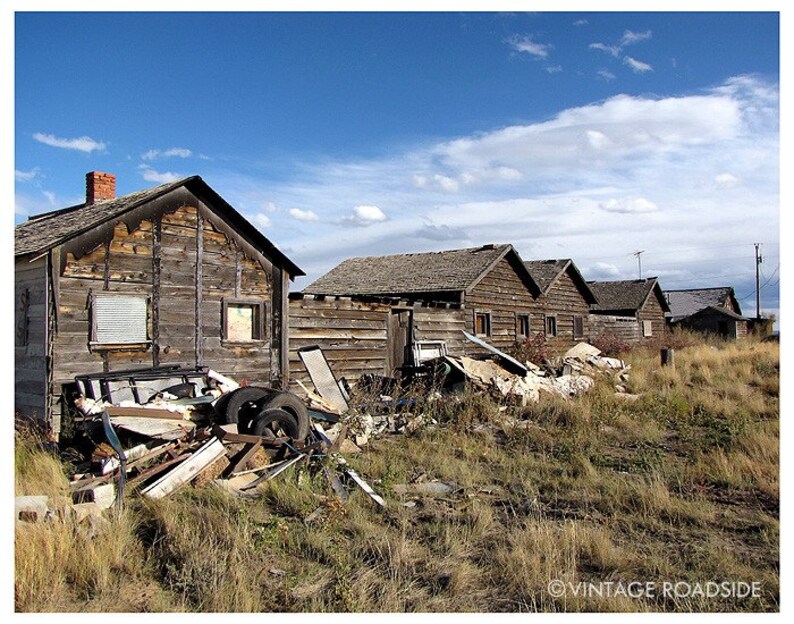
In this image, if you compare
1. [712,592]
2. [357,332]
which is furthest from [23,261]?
[712,592]

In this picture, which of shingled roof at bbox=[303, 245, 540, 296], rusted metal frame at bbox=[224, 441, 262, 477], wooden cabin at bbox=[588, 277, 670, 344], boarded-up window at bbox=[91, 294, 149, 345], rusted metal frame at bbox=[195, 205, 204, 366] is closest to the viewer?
rusted metal frame at bbox=[224, 441, 262, 477]

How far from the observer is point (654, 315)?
41.0 m

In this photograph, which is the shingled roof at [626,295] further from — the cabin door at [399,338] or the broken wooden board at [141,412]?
the broken wooden board at [141,412]

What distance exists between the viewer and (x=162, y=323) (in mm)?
11719

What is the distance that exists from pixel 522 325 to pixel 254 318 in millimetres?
14984

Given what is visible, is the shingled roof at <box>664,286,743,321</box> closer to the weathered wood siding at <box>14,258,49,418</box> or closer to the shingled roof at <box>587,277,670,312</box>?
the shingled roof at <box>587,277,670,312</box>

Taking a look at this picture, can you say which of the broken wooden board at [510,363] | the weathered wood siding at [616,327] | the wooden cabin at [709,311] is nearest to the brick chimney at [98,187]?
A: the broken wooden board at [510,363]

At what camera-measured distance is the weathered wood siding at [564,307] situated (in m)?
27.4

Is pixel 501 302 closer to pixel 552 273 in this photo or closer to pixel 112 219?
pixel 552 273

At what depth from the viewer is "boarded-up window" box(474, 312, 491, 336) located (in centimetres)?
2236

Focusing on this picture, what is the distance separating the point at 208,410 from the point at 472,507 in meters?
4.81

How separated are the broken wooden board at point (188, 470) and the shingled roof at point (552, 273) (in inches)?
815

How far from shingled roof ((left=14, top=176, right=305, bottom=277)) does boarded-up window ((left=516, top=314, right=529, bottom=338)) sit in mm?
13473

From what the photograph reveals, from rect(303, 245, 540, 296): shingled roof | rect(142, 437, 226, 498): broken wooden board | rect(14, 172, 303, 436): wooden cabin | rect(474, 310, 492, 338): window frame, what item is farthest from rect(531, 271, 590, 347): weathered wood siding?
rect(142, 437, 226, 498): broken wooden board
